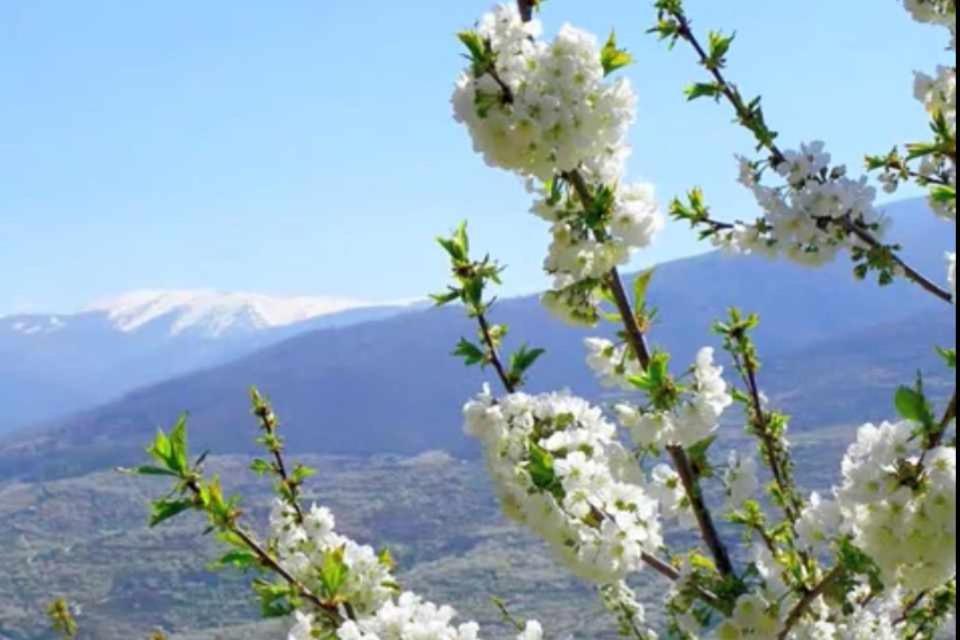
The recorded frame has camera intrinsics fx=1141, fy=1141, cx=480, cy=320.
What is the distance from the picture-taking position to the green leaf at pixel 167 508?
3.24 metres

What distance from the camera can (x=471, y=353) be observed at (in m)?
3.86

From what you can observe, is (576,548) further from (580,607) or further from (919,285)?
(580,607)

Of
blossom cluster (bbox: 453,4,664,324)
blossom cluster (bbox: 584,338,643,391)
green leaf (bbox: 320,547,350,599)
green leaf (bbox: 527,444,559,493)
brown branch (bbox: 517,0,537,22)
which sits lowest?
green leaf (bbox: 320,547,350,599)

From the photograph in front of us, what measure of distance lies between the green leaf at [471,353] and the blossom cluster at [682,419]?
51 cm

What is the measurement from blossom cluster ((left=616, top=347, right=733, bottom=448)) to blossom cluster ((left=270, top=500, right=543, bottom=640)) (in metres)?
0.72

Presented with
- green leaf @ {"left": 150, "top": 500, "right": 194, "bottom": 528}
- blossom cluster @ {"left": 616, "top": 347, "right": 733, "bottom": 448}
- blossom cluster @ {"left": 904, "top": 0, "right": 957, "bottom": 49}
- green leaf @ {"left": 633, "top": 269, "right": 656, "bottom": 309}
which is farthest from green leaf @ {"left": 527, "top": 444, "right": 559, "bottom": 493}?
blossom cluster @ {"left": 904, "top": 0, "right": 957, "bottom": 49}

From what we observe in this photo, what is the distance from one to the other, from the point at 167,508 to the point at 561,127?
1590 mm

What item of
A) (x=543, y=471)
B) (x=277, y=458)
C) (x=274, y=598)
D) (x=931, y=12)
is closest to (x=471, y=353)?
(x=543, y=471)

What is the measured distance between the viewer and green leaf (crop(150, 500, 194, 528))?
324cm

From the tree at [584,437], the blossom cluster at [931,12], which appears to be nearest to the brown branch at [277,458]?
the tree at [584,437]

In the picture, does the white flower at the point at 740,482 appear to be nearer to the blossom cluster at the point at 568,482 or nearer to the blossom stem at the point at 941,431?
the blossom cluster at the point at 568,482

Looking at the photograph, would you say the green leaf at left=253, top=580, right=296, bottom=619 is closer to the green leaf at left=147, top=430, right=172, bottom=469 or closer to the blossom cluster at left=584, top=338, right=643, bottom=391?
the green leaf at left=147, top=430, right=172, bottom=469

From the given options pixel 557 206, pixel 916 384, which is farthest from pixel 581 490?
pixel 916 384

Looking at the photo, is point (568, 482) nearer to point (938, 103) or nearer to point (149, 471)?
point (149, 471)
